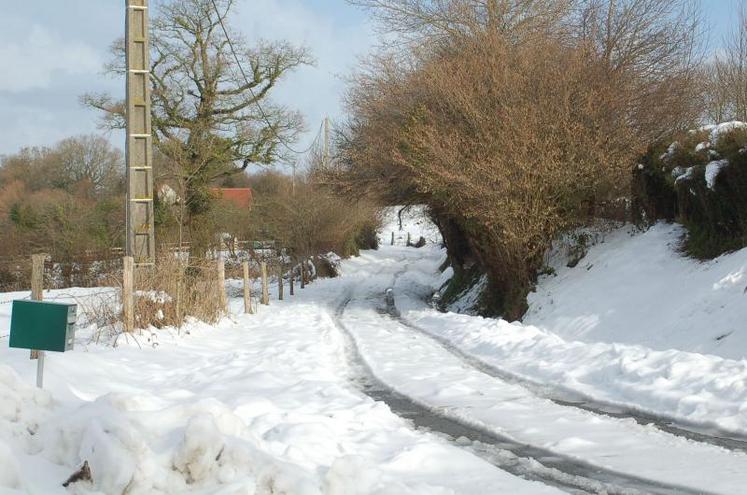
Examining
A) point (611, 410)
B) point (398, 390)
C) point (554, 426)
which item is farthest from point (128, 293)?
point (611, 410)

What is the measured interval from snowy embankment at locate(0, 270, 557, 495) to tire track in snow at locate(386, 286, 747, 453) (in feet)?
6.96

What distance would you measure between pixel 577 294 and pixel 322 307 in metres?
9.55

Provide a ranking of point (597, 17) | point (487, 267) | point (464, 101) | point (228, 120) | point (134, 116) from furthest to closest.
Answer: point (228, 120) → point (597, 17) → point (487, 267) → point (464, 101) → point (134, 116)

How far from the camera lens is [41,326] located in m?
6.31

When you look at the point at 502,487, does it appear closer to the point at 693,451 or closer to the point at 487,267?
the point at 693,451

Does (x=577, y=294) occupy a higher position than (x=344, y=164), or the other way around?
(x=344, y=164)

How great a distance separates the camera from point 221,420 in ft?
17.3

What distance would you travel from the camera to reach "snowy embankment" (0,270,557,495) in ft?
14.4

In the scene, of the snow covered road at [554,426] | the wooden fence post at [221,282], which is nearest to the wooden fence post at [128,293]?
the snow covered road at [554,426]

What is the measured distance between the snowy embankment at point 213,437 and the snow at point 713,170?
27.2ft

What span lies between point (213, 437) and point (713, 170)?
12421 millimetres

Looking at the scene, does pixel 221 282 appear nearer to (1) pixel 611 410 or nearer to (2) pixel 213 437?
(1) pixel 611 410

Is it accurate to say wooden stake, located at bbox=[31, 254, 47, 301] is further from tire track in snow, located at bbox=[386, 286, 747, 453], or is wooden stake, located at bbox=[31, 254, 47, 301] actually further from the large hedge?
the large hedge

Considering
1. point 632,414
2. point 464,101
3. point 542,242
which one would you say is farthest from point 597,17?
point 632,414
